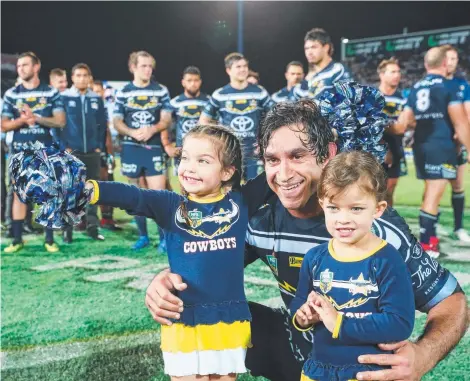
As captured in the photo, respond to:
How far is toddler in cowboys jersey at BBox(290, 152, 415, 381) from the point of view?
1370 mm

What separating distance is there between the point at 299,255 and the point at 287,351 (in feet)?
1.41

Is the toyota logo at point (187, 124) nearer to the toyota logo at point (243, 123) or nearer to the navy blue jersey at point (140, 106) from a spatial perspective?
the toyota logo at point (243, 123)

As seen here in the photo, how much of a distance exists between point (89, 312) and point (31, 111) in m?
2.64

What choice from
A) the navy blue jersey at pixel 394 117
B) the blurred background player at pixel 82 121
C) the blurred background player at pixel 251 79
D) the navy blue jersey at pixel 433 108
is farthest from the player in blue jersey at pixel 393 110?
the blurred background player at pixel 82 121

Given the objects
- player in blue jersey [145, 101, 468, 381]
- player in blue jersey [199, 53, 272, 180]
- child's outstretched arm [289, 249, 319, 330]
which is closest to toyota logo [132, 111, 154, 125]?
player in blue jersey [199, 53, 272, 180]

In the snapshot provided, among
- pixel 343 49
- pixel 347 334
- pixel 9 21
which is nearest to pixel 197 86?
pixel 347 334

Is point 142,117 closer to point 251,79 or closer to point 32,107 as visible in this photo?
point 32,107

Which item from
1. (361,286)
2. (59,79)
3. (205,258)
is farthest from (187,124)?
(361,286)

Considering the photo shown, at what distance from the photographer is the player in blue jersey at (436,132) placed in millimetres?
5039

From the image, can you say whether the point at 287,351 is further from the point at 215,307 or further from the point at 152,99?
the point at 152,99

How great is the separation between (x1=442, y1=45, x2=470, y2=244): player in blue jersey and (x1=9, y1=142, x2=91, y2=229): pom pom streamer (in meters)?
4.32

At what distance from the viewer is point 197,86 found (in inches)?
292

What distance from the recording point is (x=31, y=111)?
541cm

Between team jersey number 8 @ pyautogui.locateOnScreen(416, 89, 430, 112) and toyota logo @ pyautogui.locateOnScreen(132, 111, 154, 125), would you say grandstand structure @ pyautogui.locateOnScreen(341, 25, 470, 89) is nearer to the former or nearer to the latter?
team jersey number 8 @ pyautogui.locateOnScreen(416, 89, 430, 112)
